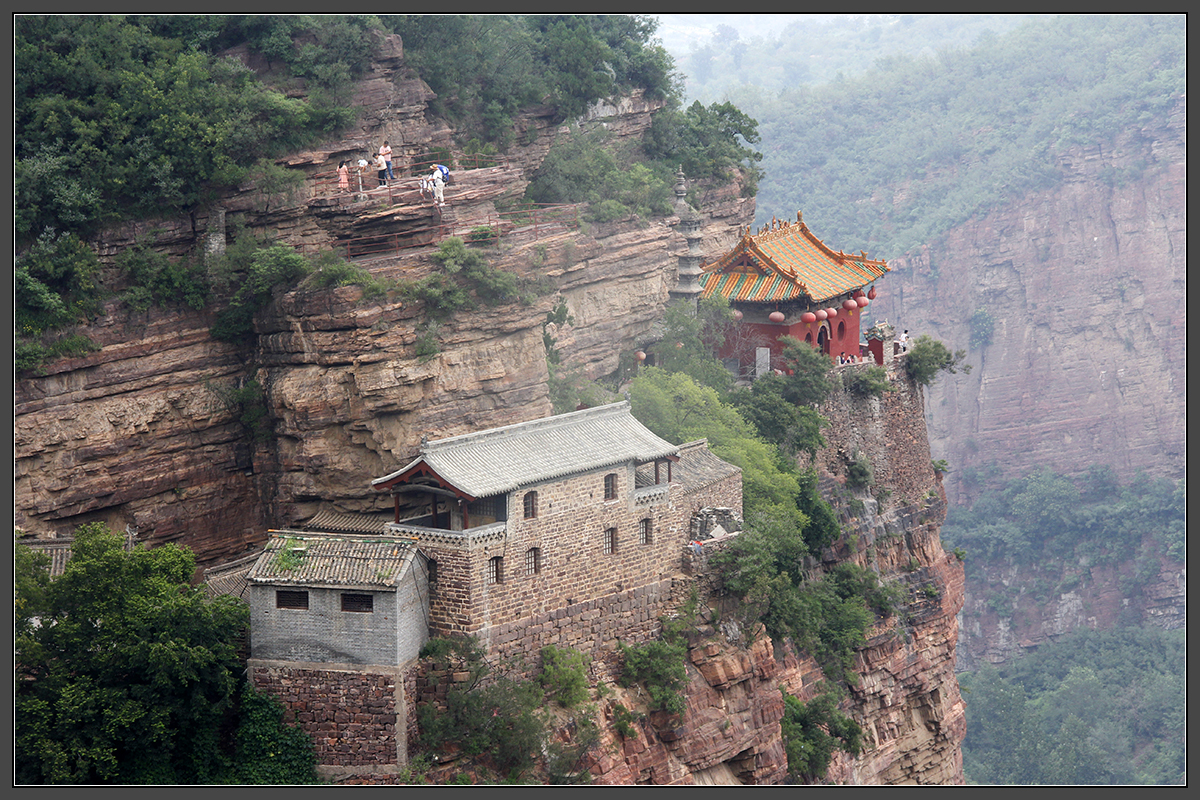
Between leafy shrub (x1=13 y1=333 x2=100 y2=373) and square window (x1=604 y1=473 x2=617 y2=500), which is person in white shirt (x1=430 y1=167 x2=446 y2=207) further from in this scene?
leafy shrub (x1=13 y1=333 x2=100 y2=373)

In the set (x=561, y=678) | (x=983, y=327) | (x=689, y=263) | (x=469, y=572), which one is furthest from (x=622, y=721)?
(x=983, y=327)

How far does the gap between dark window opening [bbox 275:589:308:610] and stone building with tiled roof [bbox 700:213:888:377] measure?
24890mm

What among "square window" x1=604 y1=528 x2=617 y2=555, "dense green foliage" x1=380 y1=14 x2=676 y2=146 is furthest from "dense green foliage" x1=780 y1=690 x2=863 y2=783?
"dense green foliage" x1=380 y1=14 x2=676 y2=146

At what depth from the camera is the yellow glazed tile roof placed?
2331 inches

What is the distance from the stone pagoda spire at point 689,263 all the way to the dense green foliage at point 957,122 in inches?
3022

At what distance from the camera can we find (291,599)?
3856 centimetres

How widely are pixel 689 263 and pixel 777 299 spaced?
4.11 meters

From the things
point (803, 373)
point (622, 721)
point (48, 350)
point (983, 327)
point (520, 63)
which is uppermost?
point (520, 63)

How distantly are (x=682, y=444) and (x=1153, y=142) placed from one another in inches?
3759

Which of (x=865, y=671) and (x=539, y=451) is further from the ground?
(x=539, y=451)

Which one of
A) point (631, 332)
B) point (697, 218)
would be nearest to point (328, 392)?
point (631, 332)

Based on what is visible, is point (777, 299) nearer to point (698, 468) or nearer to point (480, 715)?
point (698, 468)

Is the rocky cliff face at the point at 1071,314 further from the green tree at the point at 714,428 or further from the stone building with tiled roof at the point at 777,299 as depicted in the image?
the green tree at the point at 714,428

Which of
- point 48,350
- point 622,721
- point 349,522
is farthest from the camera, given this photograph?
point 349,522
